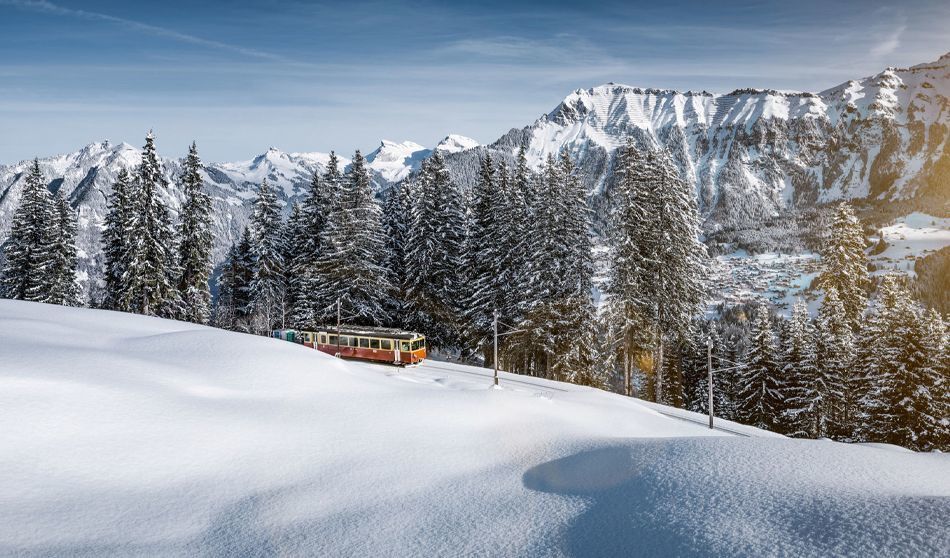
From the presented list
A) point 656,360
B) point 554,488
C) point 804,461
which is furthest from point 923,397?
point 554,488

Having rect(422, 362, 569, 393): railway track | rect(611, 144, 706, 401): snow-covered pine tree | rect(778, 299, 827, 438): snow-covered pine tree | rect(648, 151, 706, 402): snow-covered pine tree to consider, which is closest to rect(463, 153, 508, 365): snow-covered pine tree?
rect(422, 362, 569, 393): railway track

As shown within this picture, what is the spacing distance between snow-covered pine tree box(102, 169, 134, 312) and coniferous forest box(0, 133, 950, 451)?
250 mm

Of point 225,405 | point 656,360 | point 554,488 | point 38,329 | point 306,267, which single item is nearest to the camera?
point 554,488

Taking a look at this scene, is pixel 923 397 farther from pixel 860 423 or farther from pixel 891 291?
pixel 891 291

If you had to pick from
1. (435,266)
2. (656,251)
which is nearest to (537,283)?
(656,251)

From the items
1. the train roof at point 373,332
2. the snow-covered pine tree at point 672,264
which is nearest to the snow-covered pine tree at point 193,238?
the train roof at point 373,332

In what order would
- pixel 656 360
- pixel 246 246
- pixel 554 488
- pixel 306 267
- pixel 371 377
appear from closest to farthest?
pixel 554 488, pixel 371 377, pixel 656 360, pixel 306 267, pixel 246 246

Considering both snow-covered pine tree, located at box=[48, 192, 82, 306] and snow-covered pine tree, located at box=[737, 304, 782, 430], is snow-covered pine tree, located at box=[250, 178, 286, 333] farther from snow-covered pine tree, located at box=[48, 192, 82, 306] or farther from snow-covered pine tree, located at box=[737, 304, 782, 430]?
snow-covered pine tree, located at box=[737, 304, 782, 430]

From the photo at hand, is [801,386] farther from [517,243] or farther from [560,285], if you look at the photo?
[517,243]

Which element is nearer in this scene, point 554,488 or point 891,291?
point 554,488

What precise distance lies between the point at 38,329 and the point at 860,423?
153 feet

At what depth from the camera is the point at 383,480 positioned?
10203 mm

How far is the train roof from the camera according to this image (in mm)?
36688

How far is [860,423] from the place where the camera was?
3700cm
